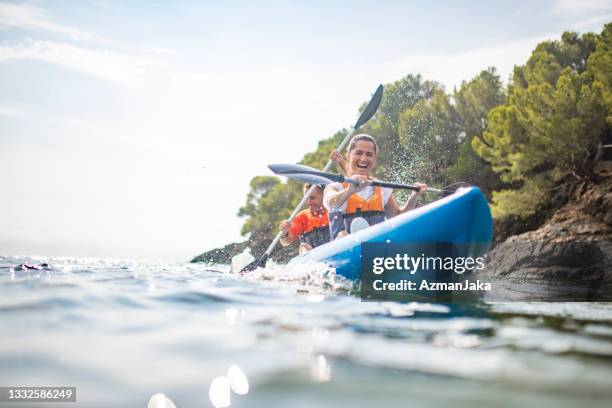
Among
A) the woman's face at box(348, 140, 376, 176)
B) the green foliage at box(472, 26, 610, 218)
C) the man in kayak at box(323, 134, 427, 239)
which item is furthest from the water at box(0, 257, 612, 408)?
the green foliage at box(472, 26, 610, 218)

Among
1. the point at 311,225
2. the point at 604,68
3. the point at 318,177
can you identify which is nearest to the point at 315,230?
the point at 311,225

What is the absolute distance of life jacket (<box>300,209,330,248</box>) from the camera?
6992 millimetres

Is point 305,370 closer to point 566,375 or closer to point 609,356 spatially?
point 566,375

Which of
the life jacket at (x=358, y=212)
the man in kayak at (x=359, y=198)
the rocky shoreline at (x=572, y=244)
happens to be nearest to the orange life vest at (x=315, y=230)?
the man in kayak at (x=359, y=198)

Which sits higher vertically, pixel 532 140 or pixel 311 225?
pixel 532 140

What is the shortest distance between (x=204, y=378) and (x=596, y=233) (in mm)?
12661

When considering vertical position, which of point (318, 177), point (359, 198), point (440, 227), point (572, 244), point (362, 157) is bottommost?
point (572, 244)

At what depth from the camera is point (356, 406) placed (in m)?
1.31

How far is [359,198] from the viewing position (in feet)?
17.7

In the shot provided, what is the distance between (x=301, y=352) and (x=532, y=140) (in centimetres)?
1421

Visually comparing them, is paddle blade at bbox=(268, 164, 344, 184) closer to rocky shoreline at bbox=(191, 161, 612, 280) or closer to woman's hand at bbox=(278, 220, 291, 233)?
woman's hand at bbox=(278, 220, 291, 233)

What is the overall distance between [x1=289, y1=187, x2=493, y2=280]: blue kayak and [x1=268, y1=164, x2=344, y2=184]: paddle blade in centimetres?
130

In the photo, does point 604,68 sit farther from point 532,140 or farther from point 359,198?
point 359,198

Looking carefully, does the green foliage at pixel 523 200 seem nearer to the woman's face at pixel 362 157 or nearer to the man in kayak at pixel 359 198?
the man in kayak at pixel 359 198
